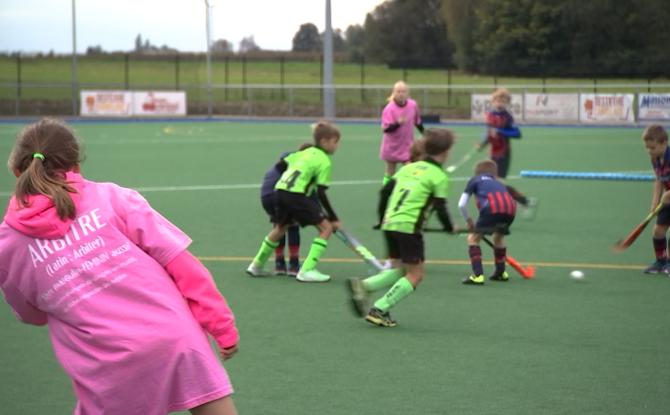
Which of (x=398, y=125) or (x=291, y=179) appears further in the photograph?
(x=398, y=125)

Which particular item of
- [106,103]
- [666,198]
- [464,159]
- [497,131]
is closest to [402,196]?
[666,198]

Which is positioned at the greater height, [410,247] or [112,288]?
[112,288]

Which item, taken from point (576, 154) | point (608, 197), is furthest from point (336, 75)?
point (608, 197)

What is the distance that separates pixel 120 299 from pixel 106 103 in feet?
142

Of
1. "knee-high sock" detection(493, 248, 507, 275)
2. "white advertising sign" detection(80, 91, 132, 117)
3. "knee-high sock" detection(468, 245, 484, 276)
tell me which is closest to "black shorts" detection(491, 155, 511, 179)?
"knee-high sock" detection(493, 248, 507, 275)

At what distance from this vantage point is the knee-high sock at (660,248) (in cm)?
939

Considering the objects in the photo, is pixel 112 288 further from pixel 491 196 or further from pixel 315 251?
pixel 491 196

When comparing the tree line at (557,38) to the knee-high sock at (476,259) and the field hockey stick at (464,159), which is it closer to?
the field hockey stick at (464,159)

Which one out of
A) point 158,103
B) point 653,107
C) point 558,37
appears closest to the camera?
point 653,107

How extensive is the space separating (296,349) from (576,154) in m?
18.9

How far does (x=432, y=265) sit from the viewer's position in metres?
10.2

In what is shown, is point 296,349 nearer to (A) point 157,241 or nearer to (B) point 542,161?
(A) point 157,241

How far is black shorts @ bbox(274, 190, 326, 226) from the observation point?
9172 mm

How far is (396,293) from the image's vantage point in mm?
7422
